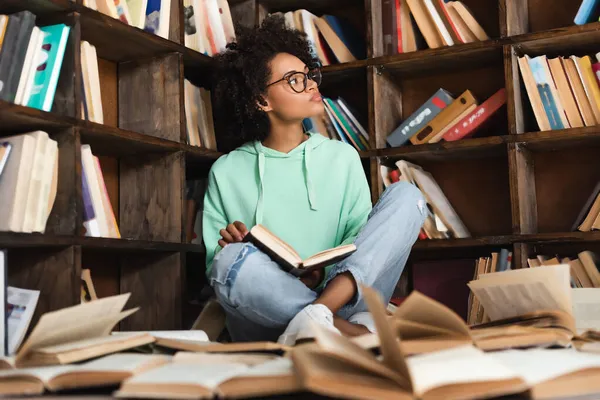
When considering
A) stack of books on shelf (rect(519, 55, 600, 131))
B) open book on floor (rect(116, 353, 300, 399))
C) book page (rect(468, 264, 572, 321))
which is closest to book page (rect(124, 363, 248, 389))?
open book on floor (rect(116, 353, 300, 399))

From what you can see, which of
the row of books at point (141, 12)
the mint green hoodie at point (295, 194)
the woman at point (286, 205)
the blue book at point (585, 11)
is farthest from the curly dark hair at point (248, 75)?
the blue book at point (585, 11)

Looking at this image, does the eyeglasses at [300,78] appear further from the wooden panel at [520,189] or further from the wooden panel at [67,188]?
the wooden panel at [67,188]

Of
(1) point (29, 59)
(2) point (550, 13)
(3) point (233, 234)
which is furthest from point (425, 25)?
(1) point (29, 59)

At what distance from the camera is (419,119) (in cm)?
249

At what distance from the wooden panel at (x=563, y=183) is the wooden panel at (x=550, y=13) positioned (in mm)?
427

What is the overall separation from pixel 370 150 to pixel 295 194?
0.35m

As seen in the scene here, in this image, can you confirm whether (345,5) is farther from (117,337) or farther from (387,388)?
(387,388)

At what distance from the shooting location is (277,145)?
7.84 feet

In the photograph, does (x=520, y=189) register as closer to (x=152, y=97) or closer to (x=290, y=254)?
(x=290, y=254)

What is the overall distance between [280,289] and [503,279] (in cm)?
62

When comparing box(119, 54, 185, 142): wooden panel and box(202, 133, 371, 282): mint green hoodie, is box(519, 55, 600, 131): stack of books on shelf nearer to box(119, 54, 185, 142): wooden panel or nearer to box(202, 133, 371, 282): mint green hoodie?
box(202, 133, 371, 282): mint green hoodie

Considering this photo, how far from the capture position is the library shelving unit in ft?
6.42

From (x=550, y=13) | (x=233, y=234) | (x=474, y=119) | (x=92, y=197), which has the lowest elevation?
(x=233, y=234)

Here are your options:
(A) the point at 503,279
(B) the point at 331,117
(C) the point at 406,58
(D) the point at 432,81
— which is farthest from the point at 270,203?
(A) the point at 503,279
